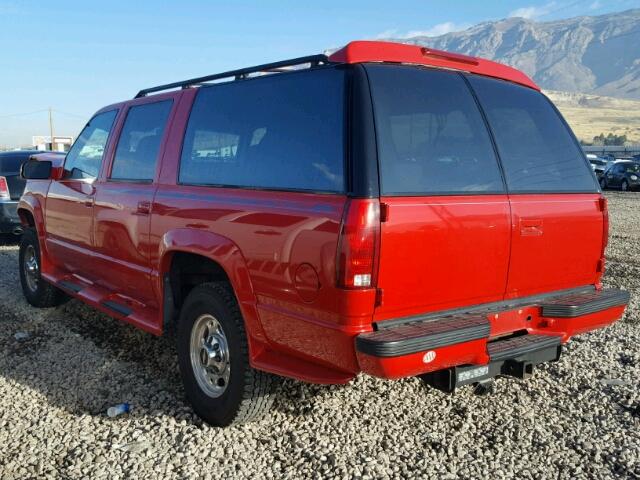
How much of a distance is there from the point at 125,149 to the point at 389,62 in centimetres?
245

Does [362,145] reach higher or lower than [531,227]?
higher

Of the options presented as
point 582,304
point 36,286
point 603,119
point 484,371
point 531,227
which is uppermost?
point 603,119

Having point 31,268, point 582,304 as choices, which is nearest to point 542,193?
point 582,304

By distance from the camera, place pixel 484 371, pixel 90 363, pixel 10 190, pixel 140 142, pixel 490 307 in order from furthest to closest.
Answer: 1. pixel 10 190
2. pixel 90 363
3. pixel 140 142
4. pixel 490 307
5. pixel 484 371

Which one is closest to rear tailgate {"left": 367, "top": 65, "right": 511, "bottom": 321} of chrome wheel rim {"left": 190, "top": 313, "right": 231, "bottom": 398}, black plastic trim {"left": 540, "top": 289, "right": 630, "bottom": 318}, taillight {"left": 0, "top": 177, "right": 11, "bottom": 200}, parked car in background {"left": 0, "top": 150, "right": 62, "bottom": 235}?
black plastic trim {"left": 540, "top": 289, "right": 630, "bottom": 318}

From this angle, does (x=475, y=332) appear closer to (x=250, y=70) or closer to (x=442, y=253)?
(x=442, y=253)

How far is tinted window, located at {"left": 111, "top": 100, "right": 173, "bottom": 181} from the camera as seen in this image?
4.25 meters

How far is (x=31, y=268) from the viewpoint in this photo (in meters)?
6.36

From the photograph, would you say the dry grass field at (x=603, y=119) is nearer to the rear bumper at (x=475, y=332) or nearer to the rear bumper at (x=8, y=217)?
the rear bumper at (x=8, y=217)

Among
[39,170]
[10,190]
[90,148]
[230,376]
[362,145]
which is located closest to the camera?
[362,145]

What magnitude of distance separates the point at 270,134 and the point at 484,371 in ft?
5.63

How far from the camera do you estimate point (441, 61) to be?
3.35 metres

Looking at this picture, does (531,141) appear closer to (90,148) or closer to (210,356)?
(210,356)

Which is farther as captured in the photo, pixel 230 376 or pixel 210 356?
pixel 210 356
